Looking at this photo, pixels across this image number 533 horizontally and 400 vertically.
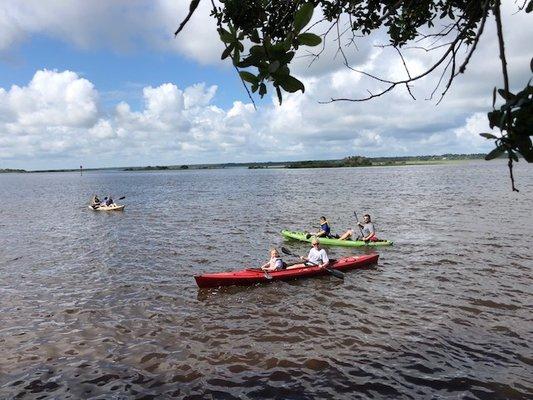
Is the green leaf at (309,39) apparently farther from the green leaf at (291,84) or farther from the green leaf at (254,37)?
the green leaf at (254,37)

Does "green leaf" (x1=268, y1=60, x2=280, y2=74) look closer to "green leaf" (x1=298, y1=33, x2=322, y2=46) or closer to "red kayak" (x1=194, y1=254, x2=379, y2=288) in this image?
"green leaf" (x1=298, y1=33, x2=322, y2=46)

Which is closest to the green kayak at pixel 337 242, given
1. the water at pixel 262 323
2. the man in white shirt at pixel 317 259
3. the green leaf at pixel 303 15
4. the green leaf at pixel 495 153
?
the water at pixel 262 323

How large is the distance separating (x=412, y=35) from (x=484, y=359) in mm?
7419

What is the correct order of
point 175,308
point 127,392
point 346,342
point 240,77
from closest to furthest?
1. point 240,77
2. point 127,392
3. point 346,342
4. point 175,308

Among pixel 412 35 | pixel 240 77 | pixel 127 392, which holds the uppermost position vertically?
pixel 412 35

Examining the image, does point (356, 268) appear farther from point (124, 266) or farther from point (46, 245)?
point (46, 245)

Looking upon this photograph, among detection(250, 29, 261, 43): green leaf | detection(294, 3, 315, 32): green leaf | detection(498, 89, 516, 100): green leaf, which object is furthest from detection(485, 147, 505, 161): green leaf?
detection(250, 29, 261, 43): green leaf

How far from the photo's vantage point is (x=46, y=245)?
23672mm

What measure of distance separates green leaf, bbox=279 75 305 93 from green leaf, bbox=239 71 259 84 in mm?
150

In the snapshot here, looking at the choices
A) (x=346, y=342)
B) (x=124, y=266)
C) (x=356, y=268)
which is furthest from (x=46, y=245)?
(x=346, y=342)

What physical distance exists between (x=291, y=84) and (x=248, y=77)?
0.23 meters

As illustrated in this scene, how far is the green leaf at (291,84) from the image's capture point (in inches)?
79.5

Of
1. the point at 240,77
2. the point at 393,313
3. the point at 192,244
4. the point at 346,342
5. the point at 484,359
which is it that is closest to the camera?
the point at 240,77

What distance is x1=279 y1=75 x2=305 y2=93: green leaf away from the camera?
202 cm
